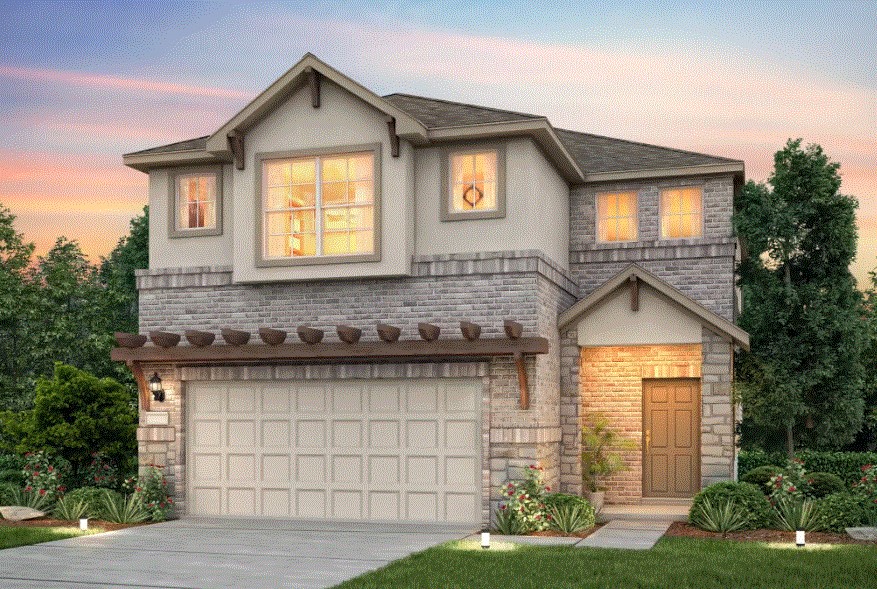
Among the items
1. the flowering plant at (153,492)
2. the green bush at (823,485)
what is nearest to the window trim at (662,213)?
the green bush at (823,485)

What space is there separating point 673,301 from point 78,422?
35.5 feet

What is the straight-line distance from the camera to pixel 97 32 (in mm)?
22000

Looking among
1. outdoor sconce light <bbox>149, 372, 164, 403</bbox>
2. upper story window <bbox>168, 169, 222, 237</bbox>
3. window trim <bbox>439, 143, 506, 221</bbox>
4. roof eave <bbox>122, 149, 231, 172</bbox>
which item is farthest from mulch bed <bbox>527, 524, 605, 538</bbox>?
roof eave <bbox>122, 149, 231, 172</bbox>

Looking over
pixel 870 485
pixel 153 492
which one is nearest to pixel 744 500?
pixel 870 485

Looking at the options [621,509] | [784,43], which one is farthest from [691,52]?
[621,509]

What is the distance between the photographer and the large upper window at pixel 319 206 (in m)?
16.8

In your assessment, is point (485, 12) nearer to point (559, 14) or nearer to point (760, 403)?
point (559, 14)

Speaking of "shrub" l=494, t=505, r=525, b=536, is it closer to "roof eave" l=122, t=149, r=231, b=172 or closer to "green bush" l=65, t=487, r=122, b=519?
"green bush" l=65, t=487, r=122, b=519

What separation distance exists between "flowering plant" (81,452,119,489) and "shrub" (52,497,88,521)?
6.50ft

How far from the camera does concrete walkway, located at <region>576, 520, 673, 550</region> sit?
14023 mm

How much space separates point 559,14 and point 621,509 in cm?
904

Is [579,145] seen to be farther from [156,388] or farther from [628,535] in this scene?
[156,388]

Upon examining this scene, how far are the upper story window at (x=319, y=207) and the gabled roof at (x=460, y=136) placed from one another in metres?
0.84

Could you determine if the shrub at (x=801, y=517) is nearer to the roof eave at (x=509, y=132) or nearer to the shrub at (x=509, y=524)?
the shrub at (x=509, y=524)
